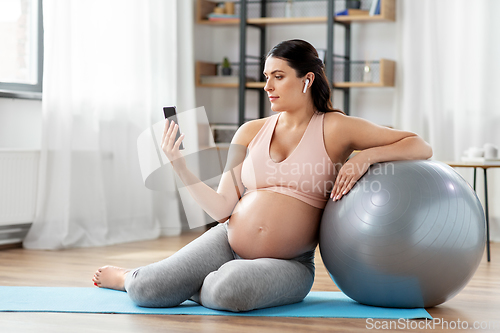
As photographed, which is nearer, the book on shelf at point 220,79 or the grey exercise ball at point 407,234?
the grey exercise ball at point 407,234

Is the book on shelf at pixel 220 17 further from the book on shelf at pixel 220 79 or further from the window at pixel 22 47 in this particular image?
the window at pixel 22 47

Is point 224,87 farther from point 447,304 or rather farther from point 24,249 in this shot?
point 447,304

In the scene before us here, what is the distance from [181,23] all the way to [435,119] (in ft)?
5.88

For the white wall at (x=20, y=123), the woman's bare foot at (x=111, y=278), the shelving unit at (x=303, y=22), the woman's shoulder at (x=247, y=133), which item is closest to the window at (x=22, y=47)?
the white wall at (x=20, y=123)

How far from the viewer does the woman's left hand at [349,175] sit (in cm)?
200

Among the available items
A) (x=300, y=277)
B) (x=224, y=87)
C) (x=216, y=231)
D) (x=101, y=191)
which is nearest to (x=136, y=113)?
(x=101, y=191)

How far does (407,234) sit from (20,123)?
95.8 inches

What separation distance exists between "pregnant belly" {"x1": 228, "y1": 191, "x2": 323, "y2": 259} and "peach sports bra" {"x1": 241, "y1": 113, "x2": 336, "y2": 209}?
33 mm

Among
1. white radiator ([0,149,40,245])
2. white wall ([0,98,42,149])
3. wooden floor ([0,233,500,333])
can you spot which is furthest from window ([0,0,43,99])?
wooden floor ([0,233,500,333])

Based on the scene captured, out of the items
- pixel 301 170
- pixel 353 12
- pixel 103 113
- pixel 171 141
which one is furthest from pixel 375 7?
pixel 171 141

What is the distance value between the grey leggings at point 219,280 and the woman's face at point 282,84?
52 centimetres

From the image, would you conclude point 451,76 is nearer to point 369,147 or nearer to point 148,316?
point 369,147

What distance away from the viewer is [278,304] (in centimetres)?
207

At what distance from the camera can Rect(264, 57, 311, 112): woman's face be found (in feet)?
6.80
